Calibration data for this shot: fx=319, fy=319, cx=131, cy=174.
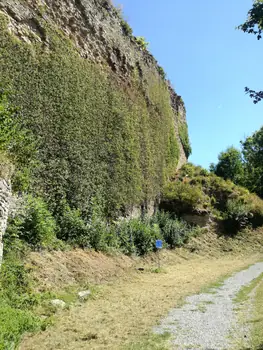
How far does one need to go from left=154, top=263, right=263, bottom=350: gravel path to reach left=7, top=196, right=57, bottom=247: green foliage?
4.00 metres

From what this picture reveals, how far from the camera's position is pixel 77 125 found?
13.4 m

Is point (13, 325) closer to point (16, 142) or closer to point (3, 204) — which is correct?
point (3, 204)

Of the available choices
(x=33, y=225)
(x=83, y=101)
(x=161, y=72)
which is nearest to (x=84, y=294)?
(x=33, y=225)

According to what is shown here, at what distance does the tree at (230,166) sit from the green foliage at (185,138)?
11.6 meters

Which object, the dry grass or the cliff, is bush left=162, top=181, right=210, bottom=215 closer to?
the cliff

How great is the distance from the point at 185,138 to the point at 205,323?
25298 millimetres

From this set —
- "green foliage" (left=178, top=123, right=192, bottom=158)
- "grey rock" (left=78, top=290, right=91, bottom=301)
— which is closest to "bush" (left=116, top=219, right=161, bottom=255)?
"grey rock" (left=78, top=290, right=91, bottom=301)

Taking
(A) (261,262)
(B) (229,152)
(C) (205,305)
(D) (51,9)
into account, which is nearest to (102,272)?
(C) (205,305)

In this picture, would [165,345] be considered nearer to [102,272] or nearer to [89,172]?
[102,272]

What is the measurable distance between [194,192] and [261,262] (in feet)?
20.7

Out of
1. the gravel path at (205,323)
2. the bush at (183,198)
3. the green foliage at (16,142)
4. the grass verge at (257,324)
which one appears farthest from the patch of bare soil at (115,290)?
the bush at (183,198)

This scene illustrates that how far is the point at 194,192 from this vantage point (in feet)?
68.9

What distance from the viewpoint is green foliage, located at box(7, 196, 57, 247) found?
8.38 meters

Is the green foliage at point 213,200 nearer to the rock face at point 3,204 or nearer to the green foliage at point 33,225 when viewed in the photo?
the green foliage at point 33,225
